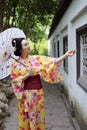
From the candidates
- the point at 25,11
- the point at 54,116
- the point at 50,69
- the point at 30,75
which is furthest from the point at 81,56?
the point at 25,11

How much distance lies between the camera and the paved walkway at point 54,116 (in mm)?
7477

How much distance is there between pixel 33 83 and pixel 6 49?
0.64 meters

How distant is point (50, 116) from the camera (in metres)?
8.48

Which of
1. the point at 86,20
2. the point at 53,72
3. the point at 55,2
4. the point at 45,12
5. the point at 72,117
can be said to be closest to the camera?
the point at 53,72

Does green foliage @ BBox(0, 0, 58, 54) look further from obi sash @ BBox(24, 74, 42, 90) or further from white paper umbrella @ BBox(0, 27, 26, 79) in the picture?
obi sash @ BBox(24, 74, 42, 90)

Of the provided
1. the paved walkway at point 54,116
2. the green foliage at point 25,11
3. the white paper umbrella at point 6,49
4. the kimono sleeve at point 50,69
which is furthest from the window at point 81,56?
the green foliage at point 25,11

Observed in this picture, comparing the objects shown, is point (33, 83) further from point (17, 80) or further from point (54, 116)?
point (54, 116)

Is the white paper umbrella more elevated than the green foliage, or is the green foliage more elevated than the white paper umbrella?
the green foliage

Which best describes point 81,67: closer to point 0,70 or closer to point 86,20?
point 86,20

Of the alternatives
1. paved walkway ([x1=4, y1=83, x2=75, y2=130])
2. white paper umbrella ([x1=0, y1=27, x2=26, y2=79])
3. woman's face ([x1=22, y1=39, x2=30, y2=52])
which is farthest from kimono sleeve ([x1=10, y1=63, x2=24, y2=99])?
paved walkway ([x1=4, y1=83, x2=75, y2=130])

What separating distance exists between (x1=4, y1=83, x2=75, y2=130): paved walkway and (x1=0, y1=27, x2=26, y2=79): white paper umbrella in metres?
2.30

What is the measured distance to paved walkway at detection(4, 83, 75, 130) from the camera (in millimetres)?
7477

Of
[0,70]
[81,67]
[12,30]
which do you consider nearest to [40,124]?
[0,70]

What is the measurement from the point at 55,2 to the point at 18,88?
14.6 metres
